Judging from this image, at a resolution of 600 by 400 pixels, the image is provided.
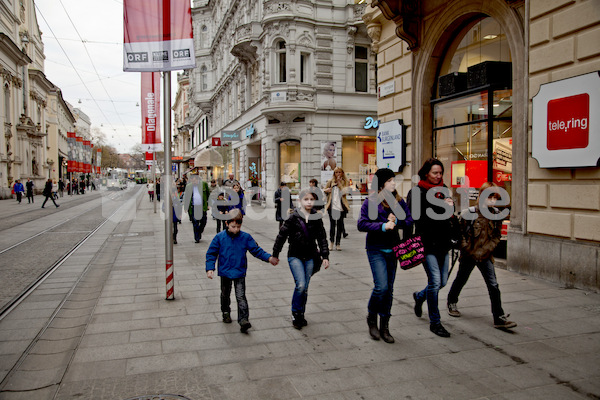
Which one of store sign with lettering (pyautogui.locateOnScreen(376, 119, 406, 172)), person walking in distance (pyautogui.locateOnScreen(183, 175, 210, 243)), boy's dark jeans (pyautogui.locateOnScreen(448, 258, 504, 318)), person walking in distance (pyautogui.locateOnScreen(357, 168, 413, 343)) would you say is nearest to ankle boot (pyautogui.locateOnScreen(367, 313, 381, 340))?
person walking in distance (pyautogui.locateOnScreen(357, 168, 413, 343))

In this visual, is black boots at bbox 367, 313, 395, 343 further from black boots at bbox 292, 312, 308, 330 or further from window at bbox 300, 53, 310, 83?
window at bbox 300, 53, 310, 83

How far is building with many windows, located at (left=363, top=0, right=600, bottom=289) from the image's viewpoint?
6.94 m

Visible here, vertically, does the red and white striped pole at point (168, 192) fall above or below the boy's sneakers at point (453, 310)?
above

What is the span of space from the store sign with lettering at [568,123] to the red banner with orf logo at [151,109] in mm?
14982

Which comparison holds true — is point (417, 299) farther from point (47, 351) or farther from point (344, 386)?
point (47, 351)

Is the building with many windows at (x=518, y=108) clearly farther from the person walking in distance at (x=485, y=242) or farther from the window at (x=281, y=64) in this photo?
the window at (x=281, y=64)

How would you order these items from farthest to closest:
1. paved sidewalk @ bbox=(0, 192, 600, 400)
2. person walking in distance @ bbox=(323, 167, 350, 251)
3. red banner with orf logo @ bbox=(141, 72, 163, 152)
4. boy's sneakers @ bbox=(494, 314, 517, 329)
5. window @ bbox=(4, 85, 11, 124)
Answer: window @ bbox=(4, 85, 11, 124)
red banner with orf logo @ bbox=(141, 72, 163, 152)
person walking in distance @ bbox=(323, 167, 350, 251)
boy's sneakers @ bbox=(494, 314, 517, 329)
paved sidewalk @ bbox=(0, 192, 600, 400)

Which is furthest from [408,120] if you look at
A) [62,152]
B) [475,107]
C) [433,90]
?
[62,152]

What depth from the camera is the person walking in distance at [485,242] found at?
5.32m

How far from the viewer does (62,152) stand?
2958 inches

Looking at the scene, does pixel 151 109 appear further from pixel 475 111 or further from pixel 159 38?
pixel 475 111

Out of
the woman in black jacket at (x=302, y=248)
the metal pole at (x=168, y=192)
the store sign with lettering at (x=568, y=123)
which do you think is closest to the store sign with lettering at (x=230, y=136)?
the metal pole at (x=168, y=192)

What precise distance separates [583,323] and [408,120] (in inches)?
291

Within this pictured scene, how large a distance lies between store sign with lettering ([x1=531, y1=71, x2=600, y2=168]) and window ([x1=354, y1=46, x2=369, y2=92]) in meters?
18.7
